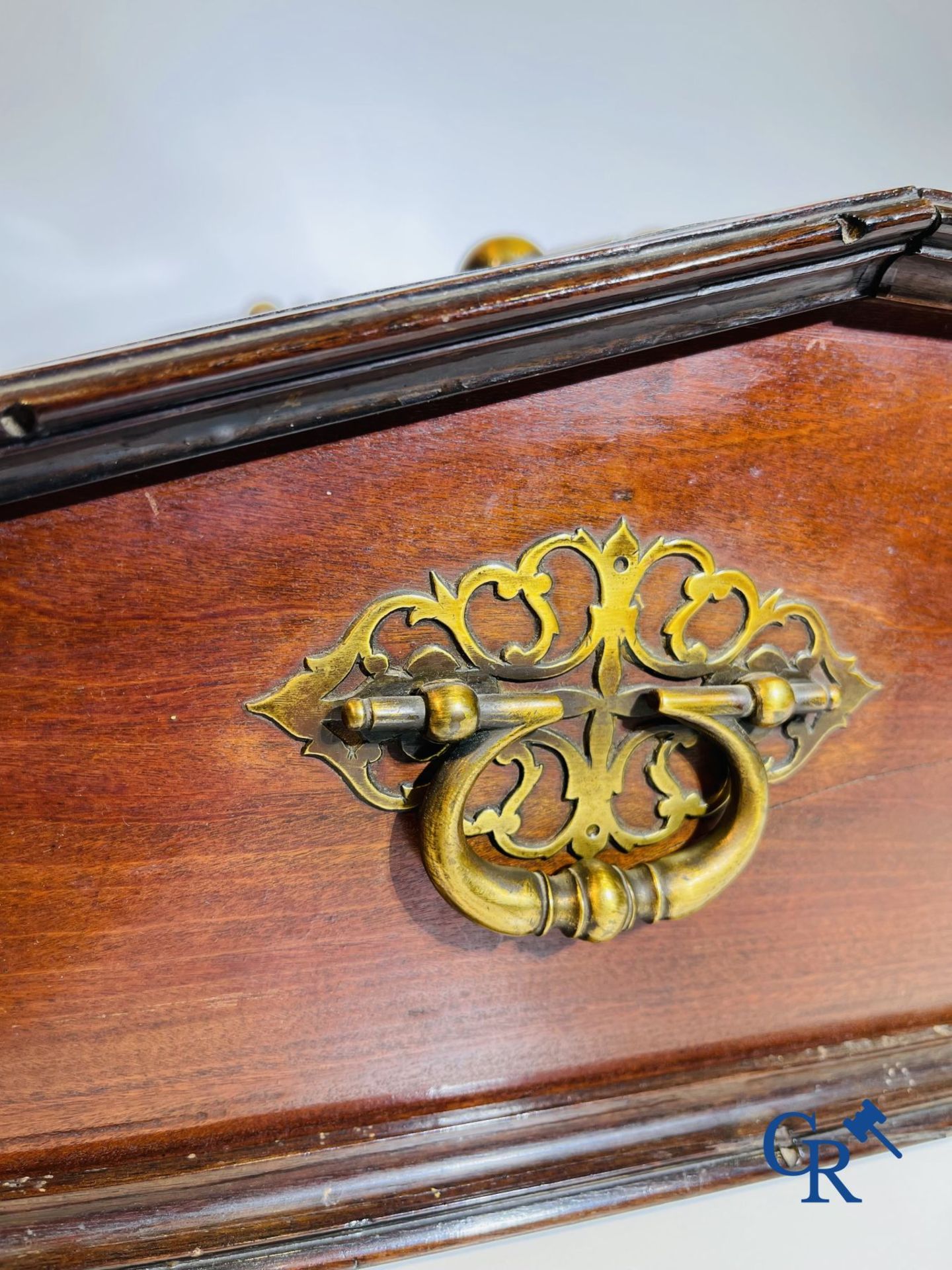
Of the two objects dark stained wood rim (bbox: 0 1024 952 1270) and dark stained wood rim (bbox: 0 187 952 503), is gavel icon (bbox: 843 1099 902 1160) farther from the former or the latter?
dark stained wood rim (bbox: 0 187 952 503)

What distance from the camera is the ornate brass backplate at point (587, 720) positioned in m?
0.46

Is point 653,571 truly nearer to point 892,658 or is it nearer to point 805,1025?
point 892,658

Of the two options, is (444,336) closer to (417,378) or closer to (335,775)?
(417,378)

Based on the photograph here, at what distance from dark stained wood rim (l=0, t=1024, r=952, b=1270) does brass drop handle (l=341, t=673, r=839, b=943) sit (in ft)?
0.46

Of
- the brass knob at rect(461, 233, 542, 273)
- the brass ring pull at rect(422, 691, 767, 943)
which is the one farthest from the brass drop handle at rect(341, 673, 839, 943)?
the brass knob at rect(461, 233, 542, 273)

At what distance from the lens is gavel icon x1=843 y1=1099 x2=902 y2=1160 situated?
0.63m

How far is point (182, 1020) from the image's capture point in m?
0.48

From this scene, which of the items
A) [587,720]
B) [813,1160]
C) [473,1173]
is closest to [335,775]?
[587,720]

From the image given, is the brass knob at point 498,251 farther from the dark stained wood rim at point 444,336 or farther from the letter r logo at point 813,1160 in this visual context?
the letter r logo at point 813,1160

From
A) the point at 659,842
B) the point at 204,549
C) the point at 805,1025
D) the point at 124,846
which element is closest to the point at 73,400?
the point at 204,549

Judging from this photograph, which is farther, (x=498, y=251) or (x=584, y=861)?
(x=498, y=251)

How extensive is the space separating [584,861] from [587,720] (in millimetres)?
74

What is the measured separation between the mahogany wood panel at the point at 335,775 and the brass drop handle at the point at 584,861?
4 cm

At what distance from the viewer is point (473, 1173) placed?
0.55 metres
